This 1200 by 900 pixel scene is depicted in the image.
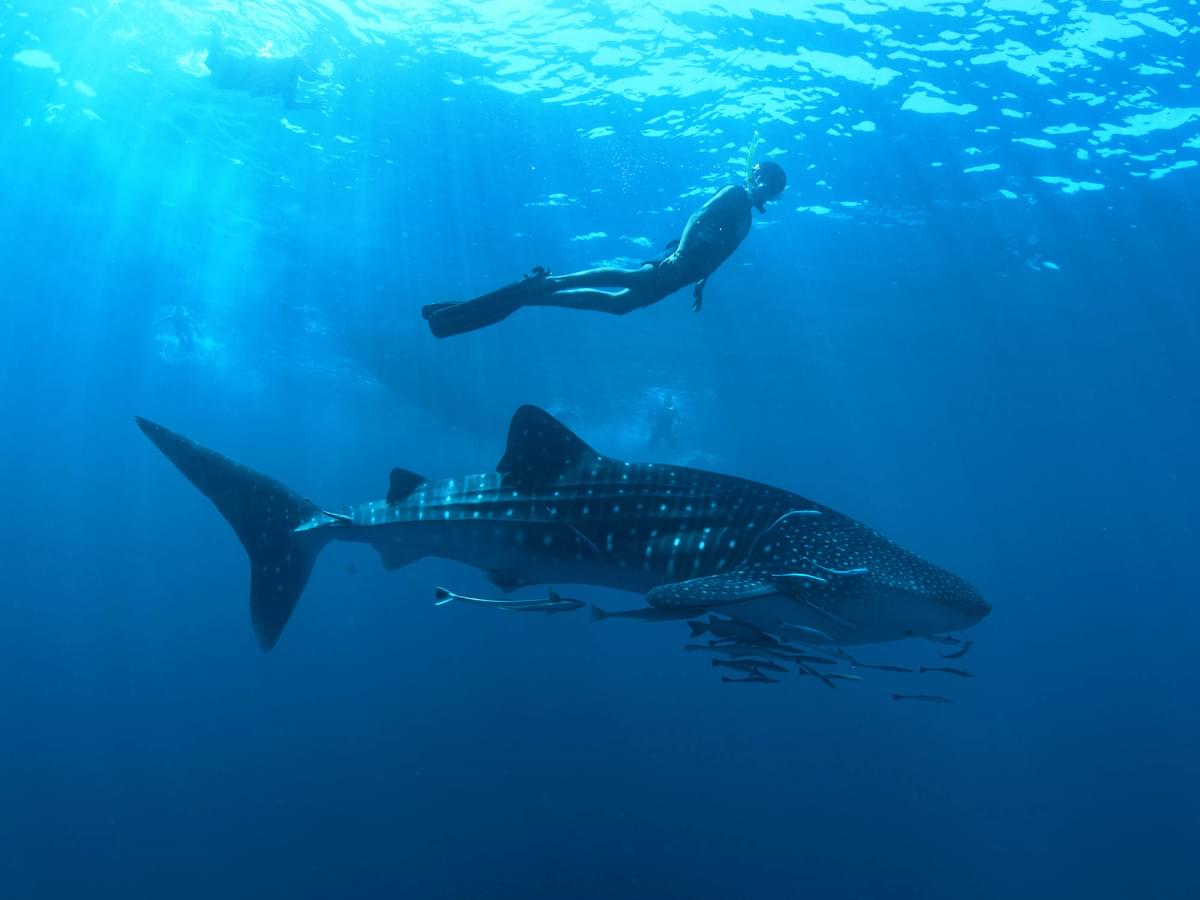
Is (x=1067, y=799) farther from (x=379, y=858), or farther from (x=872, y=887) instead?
(x=379, y=858)

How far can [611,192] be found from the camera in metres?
20.9

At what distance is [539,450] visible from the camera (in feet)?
17.4

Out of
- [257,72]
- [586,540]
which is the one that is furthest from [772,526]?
[257,72]

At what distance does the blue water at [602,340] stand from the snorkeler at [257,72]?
62 cm

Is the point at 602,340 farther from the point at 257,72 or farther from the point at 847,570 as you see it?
the point at 847,570

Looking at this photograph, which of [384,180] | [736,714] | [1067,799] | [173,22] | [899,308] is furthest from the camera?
[1067,799]

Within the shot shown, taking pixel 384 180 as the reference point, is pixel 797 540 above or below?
below

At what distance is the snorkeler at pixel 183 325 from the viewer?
39.3 m

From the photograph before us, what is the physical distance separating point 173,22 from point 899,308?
80.8 ft

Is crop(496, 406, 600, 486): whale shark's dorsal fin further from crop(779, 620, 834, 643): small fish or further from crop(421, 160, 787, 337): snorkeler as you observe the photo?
crop(779, 620, 834, 643): small fish

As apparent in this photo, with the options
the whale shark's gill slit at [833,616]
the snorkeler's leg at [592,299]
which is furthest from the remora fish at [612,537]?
the snorkeler's leg at [592,299]

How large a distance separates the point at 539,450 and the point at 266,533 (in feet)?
7.61

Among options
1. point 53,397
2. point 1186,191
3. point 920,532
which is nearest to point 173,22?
point 1186,191

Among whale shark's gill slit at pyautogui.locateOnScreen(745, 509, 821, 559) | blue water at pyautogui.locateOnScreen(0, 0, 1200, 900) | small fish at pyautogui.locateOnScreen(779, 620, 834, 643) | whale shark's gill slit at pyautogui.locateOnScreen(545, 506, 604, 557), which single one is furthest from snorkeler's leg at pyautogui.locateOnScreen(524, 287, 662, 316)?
blue water at pyautogui.locateOnScreen(0, 0, 1200, 900)
